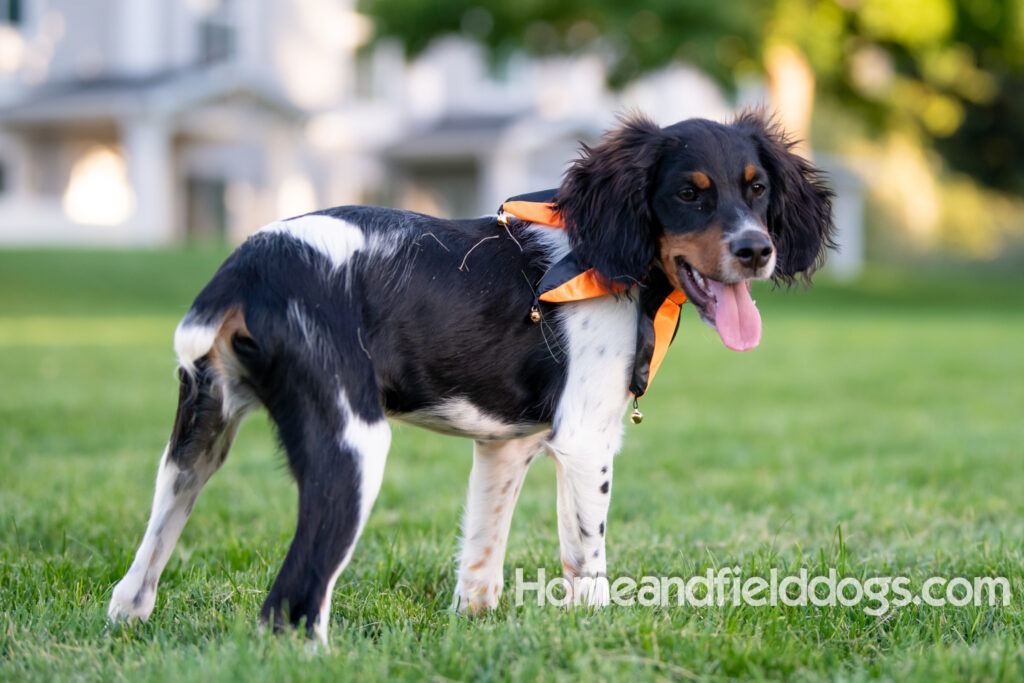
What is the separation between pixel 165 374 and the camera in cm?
1055

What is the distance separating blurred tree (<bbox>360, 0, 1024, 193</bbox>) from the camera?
1961 centimetres

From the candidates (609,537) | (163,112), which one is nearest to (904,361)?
(609,537)

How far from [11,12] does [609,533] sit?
23185 mm

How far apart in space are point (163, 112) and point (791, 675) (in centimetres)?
2276

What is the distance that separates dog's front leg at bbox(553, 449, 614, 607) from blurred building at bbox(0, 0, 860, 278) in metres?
19.0

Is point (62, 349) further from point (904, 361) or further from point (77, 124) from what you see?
point (77, 124)

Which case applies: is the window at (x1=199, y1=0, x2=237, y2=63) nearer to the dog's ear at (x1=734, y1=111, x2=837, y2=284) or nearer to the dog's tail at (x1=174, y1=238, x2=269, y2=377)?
the dog's ear at (x1=734, y1=111, x2=837, y2=284)

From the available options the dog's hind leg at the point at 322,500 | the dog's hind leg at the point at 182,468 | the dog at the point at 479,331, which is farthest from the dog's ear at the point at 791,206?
the dog's hind leg at the point at 182,468

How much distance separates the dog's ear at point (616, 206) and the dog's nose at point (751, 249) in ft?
0.89

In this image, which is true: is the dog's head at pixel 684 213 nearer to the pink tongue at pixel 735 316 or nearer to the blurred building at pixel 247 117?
the pink tongue at pixel 735 316

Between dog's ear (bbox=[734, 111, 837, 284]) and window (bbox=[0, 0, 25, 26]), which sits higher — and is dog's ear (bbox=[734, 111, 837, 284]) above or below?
below

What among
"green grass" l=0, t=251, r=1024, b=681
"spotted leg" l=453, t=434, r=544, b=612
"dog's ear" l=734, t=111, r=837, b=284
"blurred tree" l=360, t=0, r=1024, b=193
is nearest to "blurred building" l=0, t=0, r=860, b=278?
"blurred tree" l=360, t=0, r=1024, b=193

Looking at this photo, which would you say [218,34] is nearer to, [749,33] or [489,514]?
[749,33]

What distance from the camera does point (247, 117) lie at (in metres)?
25.2
